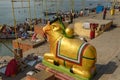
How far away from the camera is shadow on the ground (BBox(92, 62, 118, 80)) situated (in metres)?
7.65

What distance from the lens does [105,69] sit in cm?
809

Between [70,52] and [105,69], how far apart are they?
1.63 metres

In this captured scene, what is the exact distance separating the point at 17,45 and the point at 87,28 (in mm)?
4612

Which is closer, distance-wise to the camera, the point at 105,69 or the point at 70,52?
the point at 70,52

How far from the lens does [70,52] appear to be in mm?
7312

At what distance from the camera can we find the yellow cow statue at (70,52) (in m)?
7.13

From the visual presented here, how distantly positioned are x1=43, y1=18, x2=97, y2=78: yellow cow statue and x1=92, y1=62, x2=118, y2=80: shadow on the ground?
0.91 feet

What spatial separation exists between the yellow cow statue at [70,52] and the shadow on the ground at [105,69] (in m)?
0.28

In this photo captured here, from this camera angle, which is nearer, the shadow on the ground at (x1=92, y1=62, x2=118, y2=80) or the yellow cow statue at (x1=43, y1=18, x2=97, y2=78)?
the yellow cow statue at (x1=43, y1=18, x2=97, y2=78)

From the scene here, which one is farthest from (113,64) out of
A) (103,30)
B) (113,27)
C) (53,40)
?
(113,27)

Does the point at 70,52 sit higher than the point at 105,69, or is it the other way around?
the point at 70,52

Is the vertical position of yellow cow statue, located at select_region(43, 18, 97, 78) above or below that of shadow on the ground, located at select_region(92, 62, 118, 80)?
above

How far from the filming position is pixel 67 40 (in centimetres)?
746

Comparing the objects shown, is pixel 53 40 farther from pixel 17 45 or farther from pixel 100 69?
pixel 17 45
